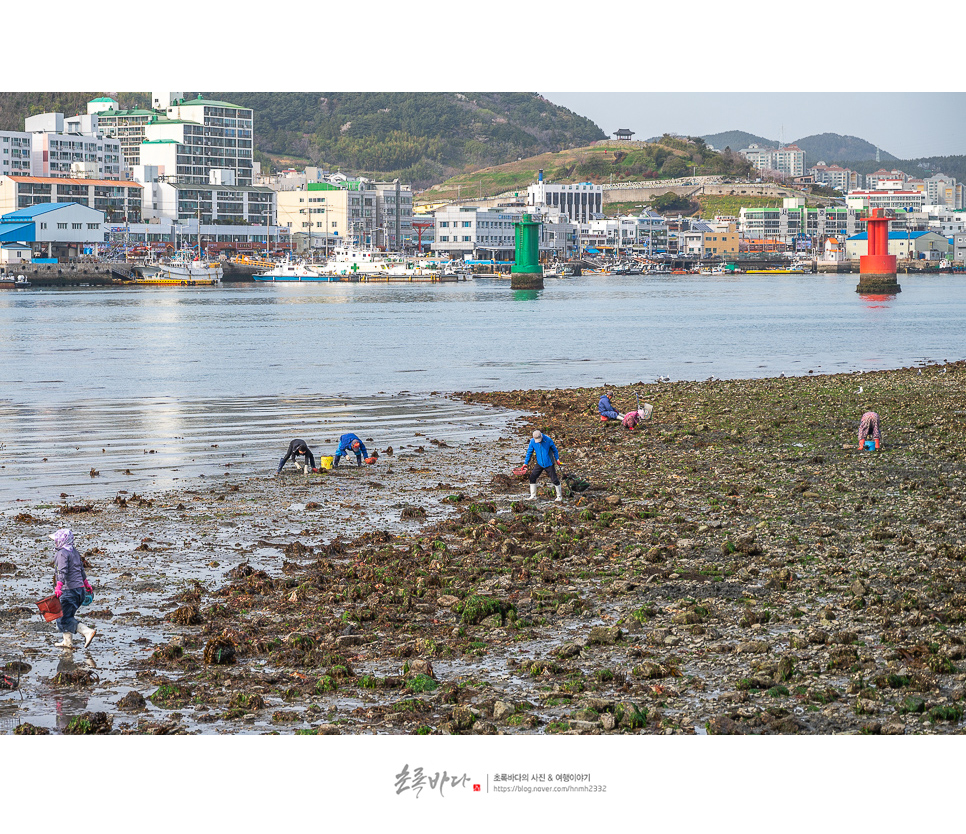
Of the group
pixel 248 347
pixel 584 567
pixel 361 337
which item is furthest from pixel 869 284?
pixel 584 567

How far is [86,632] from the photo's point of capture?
11391mm

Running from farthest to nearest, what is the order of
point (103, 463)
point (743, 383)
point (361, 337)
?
point (361, 337) → point (743, 383) → point (103, 463)

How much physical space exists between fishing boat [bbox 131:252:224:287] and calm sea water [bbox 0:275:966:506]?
4271 cm

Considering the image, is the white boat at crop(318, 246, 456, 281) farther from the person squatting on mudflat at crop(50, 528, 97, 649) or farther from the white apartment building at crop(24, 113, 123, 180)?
the person squatting on mudflat at crop(50, 528, 97, 649)

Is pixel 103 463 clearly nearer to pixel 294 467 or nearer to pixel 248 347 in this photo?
pixel 294 467

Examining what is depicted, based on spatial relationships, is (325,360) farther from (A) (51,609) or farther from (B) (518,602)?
(A) (51,609)

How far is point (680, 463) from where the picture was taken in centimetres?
2120

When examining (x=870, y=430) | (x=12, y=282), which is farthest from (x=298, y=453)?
(x=12, y=282)

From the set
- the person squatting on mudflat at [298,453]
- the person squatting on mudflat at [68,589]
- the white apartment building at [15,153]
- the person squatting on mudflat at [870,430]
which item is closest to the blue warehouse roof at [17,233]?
the white apartment building at [15,153]

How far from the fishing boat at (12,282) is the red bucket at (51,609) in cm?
13877

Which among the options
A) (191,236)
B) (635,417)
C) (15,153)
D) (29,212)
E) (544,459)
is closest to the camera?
(544,459)

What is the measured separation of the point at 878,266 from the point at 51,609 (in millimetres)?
128602

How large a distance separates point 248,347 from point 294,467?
38.1m

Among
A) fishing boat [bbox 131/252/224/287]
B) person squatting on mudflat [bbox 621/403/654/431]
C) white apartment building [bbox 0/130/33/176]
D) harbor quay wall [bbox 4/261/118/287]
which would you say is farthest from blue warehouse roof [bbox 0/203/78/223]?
person squatting on mudflat [bbox 621/403/654/431]
